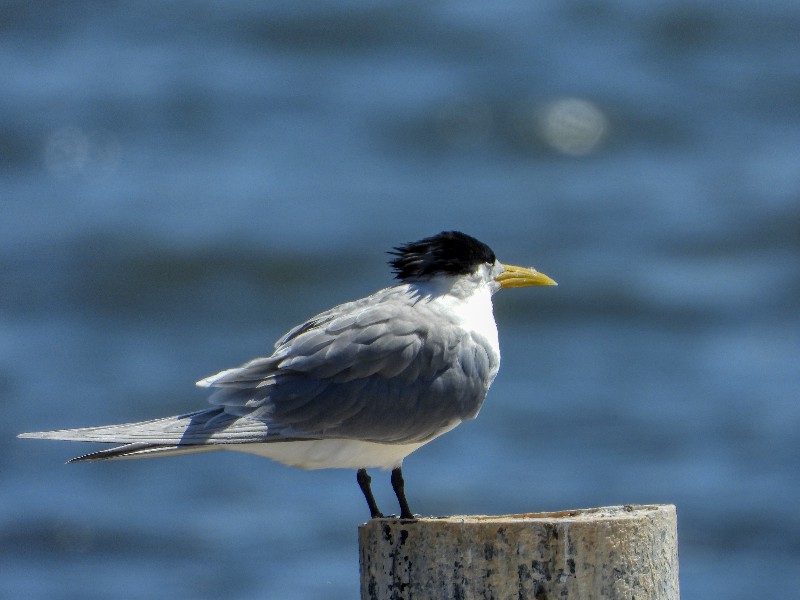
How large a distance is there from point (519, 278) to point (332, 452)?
1256 mm

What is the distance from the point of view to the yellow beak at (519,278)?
6.33m

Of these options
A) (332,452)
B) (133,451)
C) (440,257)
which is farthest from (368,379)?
(133,451)

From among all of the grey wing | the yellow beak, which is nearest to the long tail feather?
the grey wing

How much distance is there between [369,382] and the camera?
5.77 m

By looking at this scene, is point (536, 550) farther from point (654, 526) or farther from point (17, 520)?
point (17, 520)

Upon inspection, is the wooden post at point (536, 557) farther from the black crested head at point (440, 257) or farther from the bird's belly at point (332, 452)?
the black crested head at point (440, 257)

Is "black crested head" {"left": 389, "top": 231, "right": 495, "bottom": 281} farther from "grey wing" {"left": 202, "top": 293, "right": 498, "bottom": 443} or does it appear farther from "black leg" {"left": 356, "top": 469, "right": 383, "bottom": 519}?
"black leg" {"left": 356, "top": 469, "right": 383, "bottom": 519}

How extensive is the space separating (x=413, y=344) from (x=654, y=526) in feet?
4.95

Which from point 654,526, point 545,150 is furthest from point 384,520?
point 545,150

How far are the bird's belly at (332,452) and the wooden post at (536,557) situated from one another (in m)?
1.02

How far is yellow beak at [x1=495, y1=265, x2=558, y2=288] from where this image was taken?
→ 6332 mm

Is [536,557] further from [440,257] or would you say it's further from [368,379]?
[440,257]

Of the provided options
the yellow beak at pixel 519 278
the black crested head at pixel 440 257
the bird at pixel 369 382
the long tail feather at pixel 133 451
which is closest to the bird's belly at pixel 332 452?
the bird at pixel 369 382

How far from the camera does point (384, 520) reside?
480 cm
